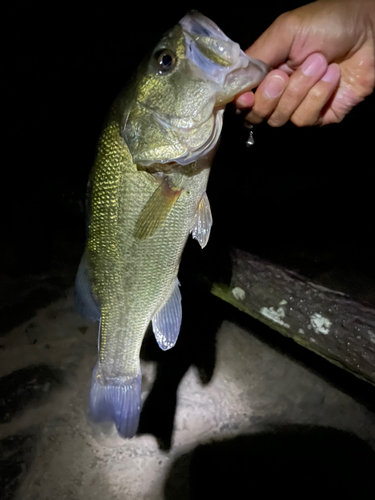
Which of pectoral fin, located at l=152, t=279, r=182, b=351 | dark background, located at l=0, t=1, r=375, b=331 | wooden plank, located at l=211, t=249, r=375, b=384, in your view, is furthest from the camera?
dark background, located at l=0, t=1, r=375, b=331

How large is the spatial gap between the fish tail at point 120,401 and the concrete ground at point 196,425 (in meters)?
0.46

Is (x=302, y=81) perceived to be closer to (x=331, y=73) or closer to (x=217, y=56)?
(x=331, y=73)

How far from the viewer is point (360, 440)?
2.03 metres

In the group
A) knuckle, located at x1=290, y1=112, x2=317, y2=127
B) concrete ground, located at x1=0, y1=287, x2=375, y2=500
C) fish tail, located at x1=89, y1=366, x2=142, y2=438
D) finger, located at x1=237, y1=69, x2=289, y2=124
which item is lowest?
concrete ground, located at x1=0, y1=287, x2=375, y2=500

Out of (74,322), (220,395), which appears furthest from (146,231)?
(74,322)

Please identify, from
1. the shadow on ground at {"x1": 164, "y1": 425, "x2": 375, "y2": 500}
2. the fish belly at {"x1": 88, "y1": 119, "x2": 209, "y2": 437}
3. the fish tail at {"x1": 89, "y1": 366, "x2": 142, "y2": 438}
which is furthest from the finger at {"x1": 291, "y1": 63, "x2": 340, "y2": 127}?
the shadow on ground at {"x1": 164, "y1": 425, "x2": 375, "y2": 500}

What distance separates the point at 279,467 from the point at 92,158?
114 inches

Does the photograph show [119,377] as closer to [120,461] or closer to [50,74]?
[120,461]

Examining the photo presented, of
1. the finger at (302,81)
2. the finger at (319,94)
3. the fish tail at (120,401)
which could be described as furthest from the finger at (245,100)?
the fish tail at (120,401)

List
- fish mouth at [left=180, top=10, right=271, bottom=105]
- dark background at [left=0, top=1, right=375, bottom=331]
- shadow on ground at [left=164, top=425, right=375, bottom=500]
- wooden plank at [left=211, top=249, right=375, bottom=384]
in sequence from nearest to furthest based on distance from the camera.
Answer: fish mouth at [left=180, top=10, right=271, bottom=105]
wooden plank at [left=211, top=249, right=375, bottom=384]
shadow on ground at [left=164, top=425, right=375, bottom=500]
dark background at [left=0, top=1, right=375, bottom=331]

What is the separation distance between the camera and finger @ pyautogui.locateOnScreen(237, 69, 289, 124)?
124 centimetres

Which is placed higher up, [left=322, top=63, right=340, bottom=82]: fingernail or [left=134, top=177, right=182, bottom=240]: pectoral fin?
[left=322, top=63, right=340, bottom=82]: fingernail

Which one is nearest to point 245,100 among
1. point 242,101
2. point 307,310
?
point 242,101

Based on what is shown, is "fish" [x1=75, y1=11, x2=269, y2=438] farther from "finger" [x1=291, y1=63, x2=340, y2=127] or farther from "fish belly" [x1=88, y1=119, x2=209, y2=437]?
"finger" [x1=291, y1=63, x2=340, y2=127]
